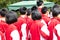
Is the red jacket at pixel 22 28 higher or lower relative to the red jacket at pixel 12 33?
lower

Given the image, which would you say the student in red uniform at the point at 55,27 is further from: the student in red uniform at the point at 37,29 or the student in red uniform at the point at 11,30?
the student in red uniform at the point at 11,30

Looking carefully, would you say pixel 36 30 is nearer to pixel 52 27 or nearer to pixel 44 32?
pixel 44 32

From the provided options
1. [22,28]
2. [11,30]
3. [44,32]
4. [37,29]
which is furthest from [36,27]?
[22,28]

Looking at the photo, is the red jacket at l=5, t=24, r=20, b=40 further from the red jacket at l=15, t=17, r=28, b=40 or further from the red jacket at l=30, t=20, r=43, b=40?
the red jacket at l=15, t=17, r=28, b=40

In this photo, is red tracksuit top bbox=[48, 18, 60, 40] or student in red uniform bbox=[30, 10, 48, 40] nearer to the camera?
red tracksuit top bbox=[48, 18, 60, 40]

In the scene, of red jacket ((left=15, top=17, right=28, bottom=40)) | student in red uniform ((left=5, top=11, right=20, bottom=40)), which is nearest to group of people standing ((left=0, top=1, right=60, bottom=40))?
student in red uniform ((left=5, top=11, right=20, bottom=40))

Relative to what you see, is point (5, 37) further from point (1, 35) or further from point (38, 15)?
point (38, 15)

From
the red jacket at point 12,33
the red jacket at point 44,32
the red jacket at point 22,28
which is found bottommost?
the red jacket at point 22,28

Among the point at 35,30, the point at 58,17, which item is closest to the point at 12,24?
the point at 35,30

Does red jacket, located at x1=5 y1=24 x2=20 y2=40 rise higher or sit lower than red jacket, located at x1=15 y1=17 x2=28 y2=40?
higher

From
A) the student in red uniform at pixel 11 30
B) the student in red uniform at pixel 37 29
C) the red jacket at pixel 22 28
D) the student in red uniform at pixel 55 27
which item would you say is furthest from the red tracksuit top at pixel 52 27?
the red jacket at pixel 22 28

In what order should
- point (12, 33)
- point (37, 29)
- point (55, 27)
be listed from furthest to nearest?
point (37, 29), point (55, 27), point (12, 33)

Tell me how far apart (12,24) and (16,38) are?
1.32 feet

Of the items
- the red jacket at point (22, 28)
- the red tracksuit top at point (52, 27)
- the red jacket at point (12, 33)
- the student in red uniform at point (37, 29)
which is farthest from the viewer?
the red jacket at point (22, 28)
